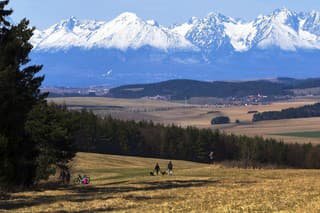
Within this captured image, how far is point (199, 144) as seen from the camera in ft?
495

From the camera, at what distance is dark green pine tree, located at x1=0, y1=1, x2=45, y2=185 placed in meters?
35.1

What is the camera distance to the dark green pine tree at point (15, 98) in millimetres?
35062

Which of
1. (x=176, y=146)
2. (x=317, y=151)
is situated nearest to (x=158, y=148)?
(x=176, y=146)

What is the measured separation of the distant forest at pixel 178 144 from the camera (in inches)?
5719

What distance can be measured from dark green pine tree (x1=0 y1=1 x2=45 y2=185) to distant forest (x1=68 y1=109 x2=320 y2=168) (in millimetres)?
98022

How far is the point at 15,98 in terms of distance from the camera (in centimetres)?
3616

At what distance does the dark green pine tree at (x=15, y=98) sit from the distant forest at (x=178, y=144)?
98.0 metres

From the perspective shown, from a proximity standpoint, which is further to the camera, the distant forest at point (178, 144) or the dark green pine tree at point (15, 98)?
the distant forest at point (178, 144)

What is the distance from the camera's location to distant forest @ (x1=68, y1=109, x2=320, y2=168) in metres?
145

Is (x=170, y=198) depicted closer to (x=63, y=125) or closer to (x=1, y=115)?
(x=1, y=115)

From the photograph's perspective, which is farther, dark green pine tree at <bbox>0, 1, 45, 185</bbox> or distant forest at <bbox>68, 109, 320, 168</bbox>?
distant forest at <bbox>68, 109, 320, 168</bbox>

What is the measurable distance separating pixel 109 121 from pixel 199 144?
2334 centimetres

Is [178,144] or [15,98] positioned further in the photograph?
[178,144]

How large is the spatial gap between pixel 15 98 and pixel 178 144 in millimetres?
118972
